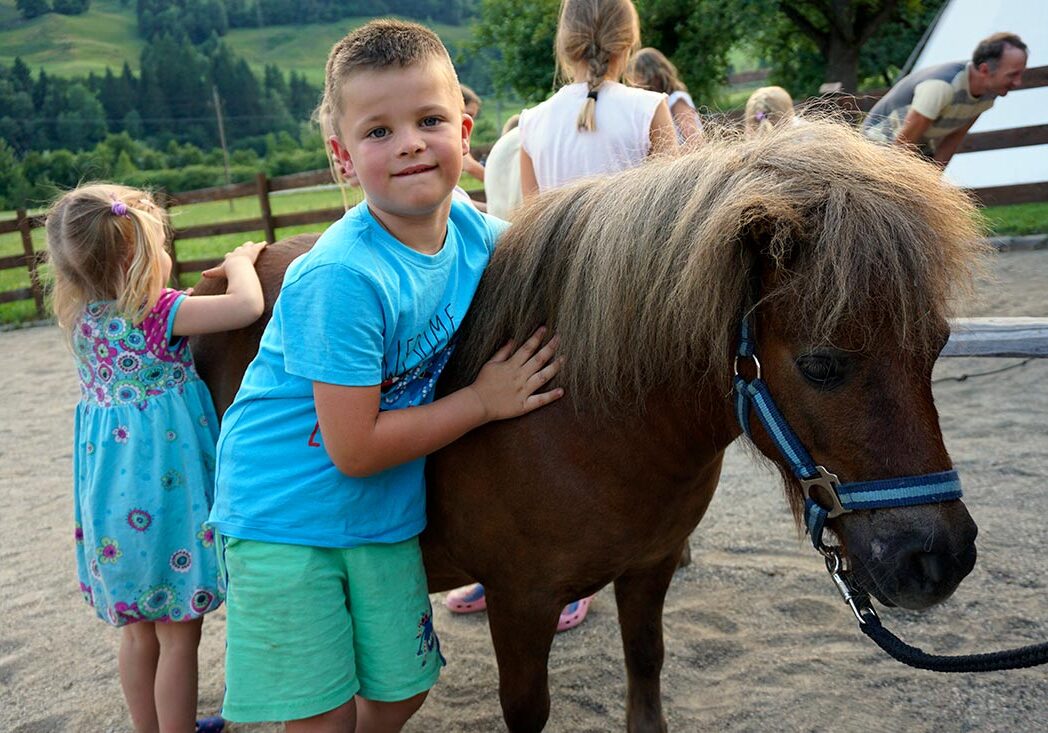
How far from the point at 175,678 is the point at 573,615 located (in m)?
1.38

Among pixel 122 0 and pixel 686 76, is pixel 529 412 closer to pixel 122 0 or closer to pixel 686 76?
pixel 686 76

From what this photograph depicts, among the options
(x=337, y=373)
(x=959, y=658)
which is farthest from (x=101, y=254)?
(x=959, y=658)

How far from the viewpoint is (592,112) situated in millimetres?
2918

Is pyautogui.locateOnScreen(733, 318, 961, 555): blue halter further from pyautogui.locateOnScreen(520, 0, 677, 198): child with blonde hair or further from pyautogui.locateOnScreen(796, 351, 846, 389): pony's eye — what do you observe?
pyautogui.locateOnScreen(520, 0, 677, 198): child with blonde hair

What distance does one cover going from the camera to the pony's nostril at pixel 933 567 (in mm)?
1329

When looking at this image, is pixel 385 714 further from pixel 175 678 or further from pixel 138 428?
pixel 138 428

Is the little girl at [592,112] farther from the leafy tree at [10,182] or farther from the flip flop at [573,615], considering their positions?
the leafy tree at [10,182]


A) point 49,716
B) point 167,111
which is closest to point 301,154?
point 167,111

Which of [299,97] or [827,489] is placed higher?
[827,489]

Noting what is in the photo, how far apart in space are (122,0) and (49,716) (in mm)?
76179

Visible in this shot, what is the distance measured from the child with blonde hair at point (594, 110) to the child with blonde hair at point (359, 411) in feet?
3.93

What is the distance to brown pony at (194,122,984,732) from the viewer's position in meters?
1.32

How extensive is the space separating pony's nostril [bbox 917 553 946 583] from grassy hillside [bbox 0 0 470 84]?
4815cm

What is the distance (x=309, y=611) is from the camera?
1647mm
